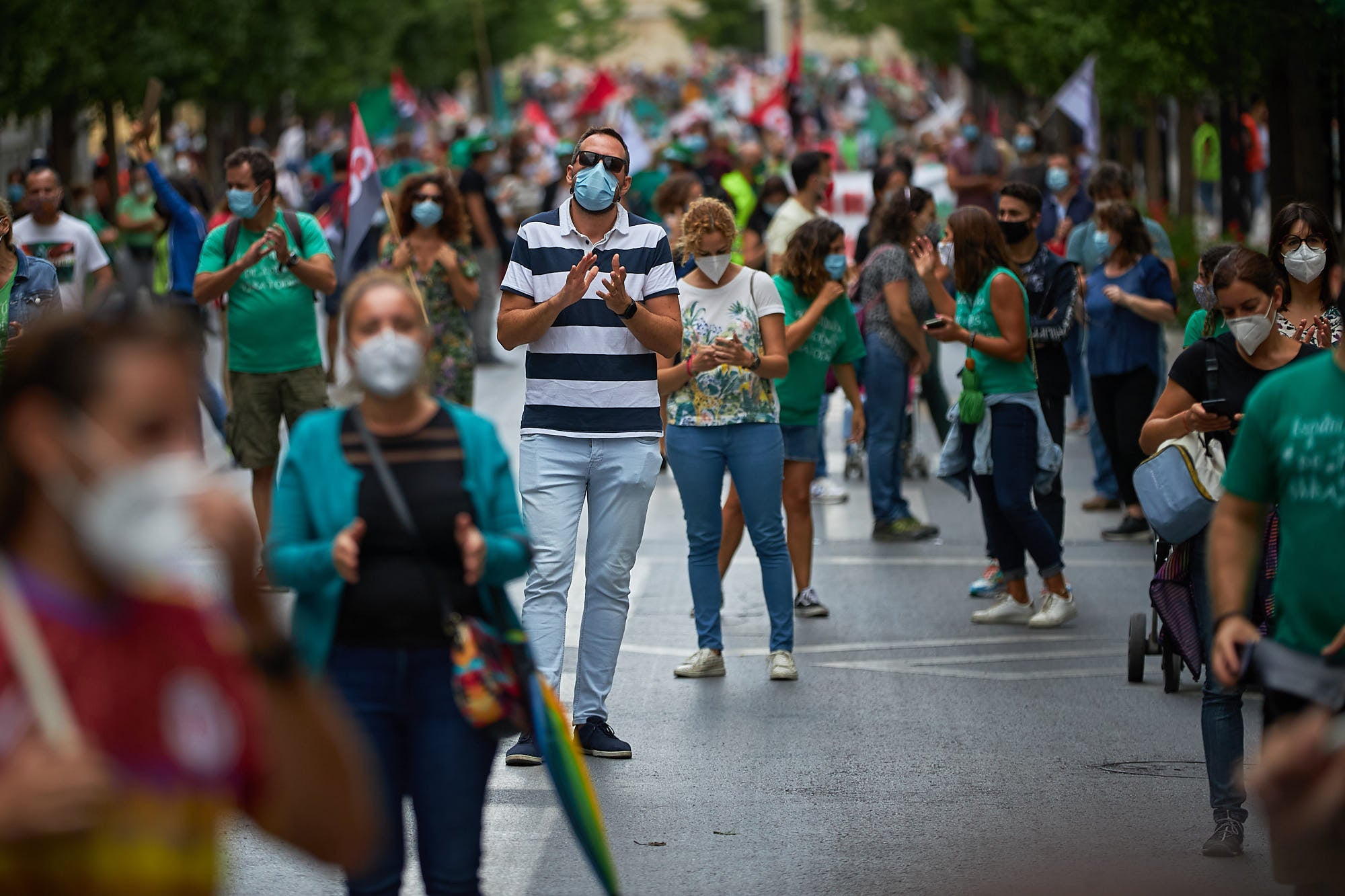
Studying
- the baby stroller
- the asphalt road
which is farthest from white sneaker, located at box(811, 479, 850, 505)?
the baby stroller

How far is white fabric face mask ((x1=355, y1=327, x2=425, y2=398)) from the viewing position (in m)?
3.87

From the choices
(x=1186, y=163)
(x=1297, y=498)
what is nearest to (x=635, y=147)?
(x=1186, y=163)

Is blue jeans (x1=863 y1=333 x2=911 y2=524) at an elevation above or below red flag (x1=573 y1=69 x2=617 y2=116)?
below

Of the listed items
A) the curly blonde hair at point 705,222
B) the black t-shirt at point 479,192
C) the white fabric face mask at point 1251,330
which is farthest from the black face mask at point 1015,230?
the black t-shirt at point 479,192

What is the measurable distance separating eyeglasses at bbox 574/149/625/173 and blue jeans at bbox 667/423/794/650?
1.46 m

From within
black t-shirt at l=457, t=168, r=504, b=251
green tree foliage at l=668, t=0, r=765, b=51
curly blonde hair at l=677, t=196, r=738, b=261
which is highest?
green tree foliage at l=668, t=0, r=765, b=51

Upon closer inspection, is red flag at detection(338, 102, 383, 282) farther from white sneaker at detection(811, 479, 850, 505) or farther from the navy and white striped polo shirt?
the navy and white striped polo shirt

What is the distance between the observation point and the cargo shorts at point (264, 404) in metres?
9.28

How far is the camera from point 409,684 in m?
3.92

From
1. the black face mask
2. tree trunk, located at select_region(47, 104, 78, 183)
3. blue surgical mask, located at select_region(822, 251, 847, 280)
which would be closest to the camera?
blue surgical mask, located at select_region(822, 251, 847, 280)

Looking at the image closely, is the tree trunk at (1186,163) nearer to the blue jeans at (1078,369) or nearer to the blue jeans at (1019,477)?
the blue jeans at (1078,369)

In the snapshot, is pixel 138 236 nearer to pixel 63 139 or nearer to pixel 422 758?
pixel 63 139

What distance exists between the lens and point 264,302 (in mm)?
9125

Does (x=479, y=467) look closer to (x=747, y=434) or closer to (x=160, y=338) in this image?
(x=160, y=338)
